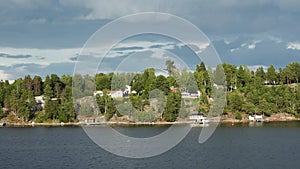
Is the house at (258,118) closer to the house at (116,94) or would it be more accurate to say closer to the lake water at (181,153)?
the lake water at (181,153)

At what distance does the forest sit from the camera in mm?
109250

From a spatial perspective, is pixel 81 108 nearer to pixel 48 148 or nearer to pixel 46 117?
pixel 46 117

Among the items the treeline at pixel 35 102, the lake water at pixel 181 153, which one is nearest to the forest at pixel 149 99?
the treeline at pixel 35 102

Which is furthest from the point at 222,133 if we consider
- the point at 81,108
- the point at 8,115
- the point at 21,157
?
the point at 8,115

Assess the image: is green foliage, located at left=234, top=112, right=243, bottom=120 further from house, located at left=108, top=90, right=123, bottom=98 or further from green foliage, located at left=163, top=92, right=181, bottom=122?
house, located at left=108, top=90, right=123, bottom=98

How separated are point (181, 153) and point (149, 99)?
55.4 m

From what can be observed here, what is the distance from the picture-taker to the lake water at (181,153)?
50.0 meters

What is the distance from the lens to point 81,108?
11775 centimetres

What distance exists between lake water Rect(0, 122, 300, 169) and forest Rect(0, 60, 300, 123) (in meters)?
27.3

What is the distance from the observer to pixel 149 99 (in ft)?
370

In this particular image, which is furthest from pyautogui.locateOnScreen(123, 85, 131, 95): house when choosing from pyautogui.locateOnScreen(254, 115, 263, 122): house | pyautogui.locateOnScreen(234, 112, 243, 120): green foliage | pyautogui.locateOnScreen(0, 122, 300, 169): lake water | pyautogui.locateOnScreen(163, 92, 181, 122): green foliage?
pyautogui.locateOnScreen(254, 115, 263, 122): house

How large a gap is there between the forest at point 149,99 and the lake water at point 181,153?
89.7ft

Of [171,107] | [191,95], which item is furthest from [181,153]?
[191,95]

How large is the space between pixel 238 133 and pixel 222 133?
3193 millimetres
